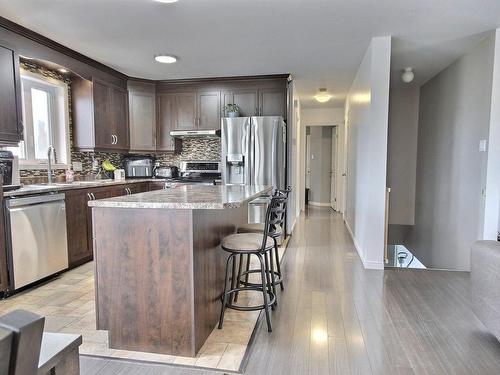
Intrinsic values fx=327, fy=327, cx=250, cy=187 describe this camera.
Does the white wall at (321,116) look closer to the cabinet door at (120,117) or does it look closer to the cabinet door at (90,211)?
the cabinet door at (120,117)

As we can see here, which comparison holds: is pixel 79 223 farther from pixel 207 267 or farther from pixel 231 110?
pixel 231 110

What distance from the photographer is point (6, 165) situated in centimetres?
287

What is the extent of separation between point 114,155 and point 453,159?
16.1 ft

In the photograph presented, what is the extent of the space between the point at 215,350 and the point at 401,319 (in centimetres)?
137

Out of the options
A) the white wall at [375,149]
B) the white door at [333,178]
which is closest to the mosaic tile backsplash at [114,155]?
the white wall at [375,149]

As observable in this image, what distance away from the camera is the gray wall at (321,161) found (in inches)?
356

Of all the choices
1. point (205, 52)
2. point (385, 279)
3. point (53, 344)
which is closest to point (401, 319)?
A: point (385, 279)

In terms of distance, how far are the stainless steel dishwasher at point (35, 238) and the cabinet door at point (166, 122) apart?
220 centimetres

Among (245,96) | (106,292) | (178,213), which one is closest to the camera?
(178,213)

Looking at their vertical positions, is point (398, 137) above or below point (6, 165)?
above

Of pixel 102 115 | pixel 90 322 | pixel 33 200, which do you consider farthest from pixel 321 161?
pixel 90 322

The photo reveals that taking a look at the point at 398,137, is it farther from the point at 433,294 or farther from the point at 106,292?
the point at 106,292

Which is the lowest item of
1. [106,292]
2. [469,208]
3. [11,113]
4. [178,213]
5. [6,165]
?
[106,292]

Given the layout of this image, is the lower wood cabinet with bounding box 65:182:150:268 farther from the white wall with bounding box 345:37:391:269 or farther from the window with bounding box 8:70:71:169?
the white wall with bounding box 345:37:391:269
